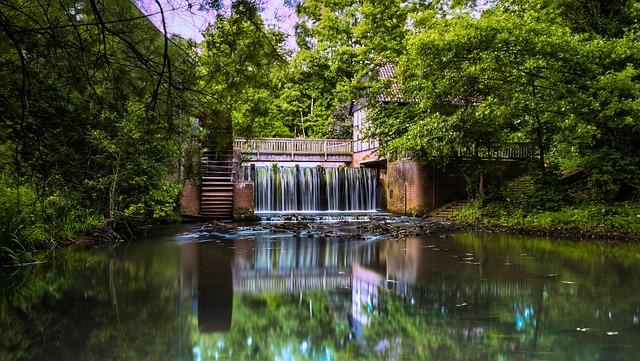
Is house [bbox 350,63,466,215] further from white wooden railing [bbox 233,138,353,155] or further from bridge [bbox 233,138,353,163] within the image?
white wooden railing [bbox 233,138,353,155]

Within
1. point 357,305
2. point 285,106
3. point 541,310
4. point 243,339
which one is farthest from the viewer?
point 285,106

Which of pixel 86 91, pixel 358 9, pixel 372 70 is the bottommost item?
pixel 86 91

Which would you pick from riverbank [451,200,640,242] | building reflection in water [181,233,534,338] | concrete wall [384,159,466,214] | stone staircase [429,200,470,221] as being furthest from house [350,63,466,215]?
building reflection in water [181,233,534,338]

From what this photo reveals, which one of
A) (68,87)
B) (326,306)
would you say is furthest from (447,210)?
(68,87)

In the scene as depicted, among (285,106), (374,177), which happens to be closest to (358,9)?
(285,106)

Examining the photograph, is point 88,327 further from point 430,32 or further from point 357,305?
point 430,32

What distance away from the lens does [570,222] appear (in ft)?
45.4

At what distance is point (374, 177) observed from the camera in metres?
26.2

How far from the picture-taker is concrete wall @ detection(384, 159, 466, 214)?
21.5 meters

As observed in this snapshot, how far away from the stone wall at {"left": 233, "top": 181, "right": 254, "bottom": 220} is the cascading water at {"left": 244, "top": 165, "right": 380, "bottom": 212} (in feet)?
14.2

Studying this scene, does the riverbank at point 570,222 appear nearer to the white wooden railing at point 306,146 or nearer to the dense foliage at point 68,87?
the dense foliage at point 68,87

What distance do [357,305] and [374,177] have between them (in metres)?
20.6

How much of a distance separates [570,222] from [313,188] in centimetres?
1353

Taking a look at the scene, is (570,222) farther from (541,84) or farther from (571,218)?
(541,84)
